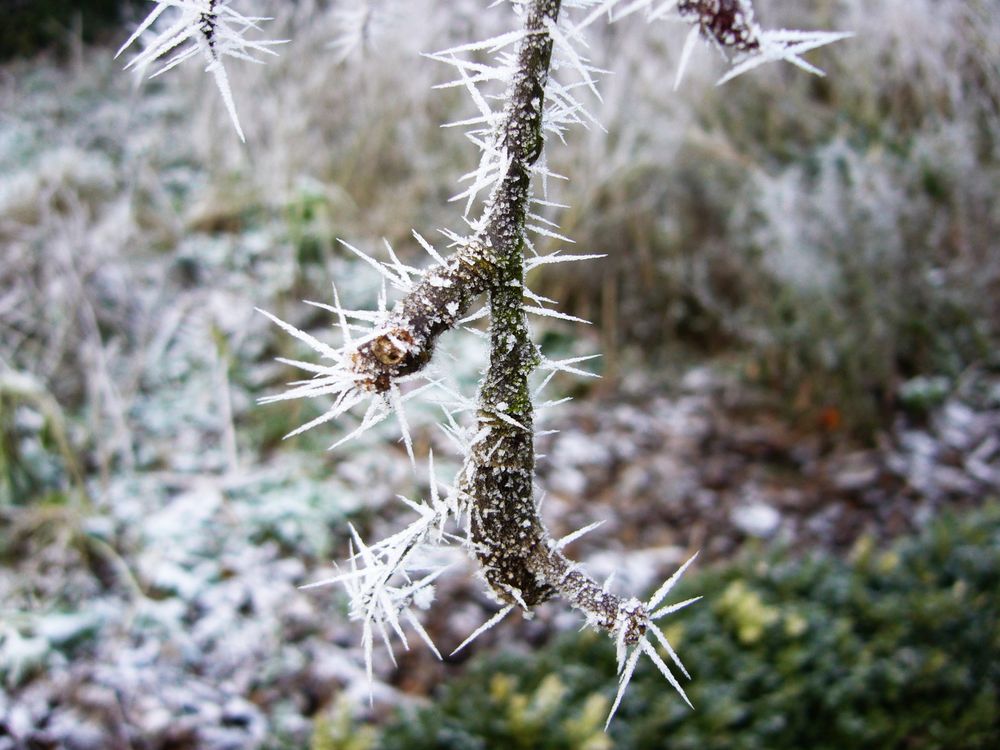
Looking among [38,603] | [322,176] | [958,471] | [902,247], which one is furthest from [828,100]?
[38,603]

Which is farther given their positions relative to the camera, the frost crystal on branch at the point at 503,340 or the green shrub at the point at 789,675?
the green shrub at the point at 789,675

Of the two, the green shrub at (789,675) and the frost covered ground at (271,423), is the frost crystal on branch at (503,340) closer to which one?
the frost covered ground at (271,423)

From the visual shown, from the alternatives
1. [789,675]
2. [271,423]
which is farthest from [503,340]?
[271,423]

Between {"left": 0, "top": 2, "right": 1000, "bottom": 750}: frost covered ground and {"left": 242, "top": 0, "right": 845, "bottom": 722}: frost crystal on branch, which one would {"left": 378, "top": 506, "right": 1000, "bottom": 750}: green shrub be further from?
{"left": 242, "top": 0, "right": 845, "bottom": 722}: frost crystal on branch

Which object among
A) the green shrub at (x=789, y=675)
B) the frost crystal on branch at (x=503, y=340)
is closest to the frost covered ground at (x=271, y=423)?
the green shrub at (x=789, y=675)

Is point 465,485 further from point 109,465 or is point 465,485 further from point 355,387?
point 109,465

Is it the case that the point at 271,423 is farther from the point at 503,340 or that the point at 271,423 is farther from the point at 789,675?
the point at 503,340
